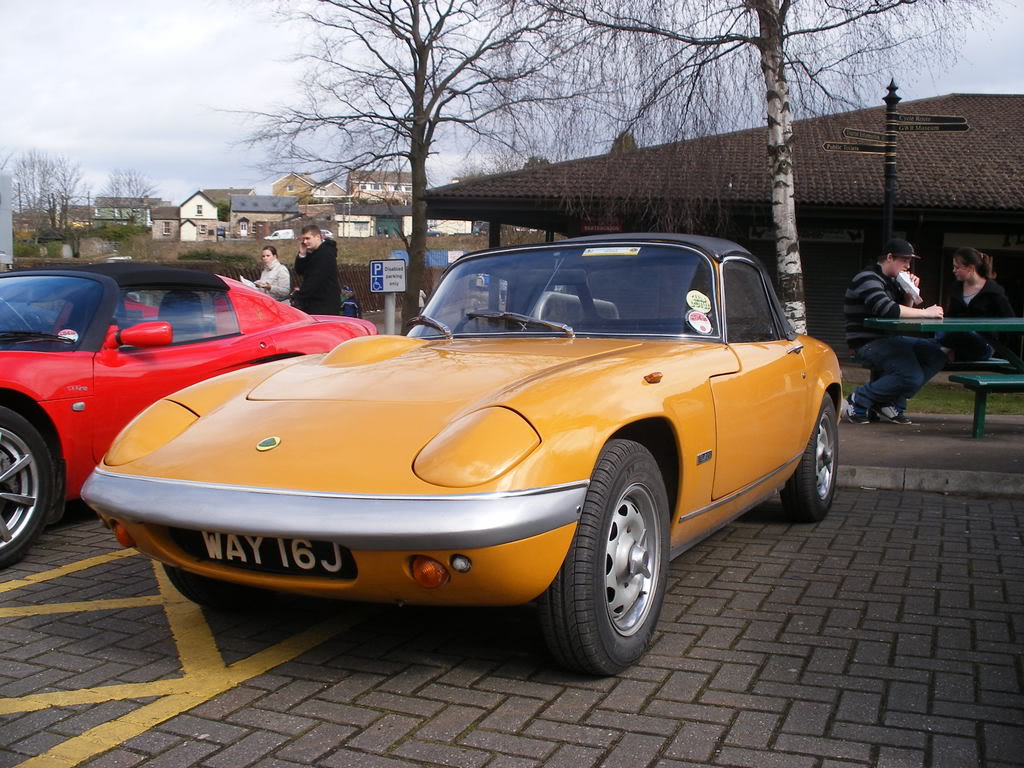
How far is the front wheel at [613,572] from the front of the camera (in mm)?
3031

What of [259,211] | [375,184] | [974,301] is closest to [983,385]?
[974,301]

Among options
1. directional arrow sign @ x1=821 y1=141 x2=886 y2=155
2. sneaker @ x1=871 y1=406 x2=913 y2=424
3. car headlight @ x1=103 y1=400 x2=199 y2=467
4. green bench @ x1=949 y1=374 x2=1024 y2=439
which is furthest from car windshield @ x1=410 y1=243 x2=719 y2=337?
directional arrow sign @ x1=821 y1=141 x2=886 y2=155

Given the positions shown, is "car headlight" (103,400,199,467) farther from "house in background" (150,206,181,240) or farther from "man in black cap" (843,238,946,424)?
"house in background" (150,206,181,240)

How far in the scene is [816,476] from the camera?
17.9 feet

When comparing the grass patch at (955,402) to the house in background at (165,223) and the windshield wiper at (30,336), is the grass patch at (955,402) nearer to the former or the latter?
the windshield wiper at (30,336)

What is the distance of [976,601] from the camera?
13.6ft

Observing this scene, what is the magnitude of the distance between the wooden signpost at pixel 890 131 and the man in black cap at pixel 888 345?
7.52ft

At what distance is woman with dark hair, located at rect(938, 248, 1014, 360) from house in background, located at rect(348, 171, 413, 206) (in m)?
18.6

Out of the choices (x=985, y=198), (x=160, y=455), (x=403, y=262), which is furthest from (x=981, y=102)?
(x=160, y=455)

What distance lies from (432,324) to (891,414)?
5.95m

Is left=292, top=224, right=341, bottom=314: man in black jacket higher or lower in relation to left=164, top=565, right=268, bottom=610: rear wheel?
higher

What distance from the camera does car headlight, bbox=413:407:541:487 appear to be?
113 inches

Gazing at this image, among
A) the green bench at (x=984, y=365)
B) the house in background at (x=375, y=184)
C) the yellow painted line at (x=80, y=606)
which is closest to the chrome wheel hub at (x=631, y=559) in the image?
the yellow painted line at (x=80, y=606)

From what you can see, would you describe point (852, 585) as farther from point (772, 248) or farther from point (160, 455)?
point (772, 248)
